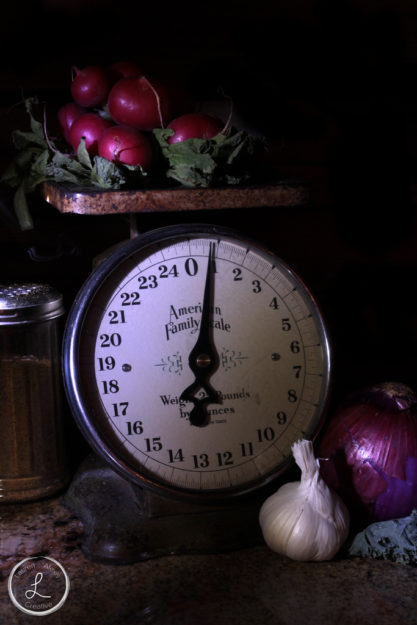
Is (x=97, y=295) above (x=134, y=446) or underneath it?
above

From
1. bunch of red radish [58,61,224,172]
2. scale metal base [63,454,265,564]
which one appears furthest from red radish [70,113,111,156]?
scale metal base [63,454,265,564]

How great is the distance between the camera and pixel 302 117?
1501 millimetres

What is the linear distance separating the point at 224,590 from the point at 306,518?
0.50ft

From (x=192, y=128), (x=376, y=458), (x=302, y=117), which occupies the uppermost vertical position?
(x=302, y=117)

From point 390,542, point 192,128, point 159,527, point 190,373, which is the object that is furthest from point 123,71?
point 390,542

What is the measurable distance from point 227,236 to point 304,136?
505 millimetres

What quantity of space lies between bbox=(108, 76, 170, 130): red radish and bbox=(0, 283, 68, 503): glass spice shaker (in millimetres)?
327

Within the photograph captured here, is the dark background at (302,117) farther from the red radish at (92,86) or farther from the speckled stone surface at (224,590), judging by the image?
the speckled stone surface at (224,590)

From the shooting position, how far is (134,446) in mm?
1072

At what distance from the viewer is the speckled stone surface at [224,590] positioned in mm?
946

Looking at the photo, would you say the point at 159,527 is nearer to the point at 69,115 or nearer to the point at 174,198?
the point at 174,198

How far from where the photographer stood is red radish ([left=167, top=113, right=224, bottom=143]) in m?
1.09

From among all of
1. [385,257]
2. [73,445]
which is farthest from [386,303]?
[73,445]

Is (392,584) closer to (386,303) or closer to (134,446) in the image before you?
(134,446)
